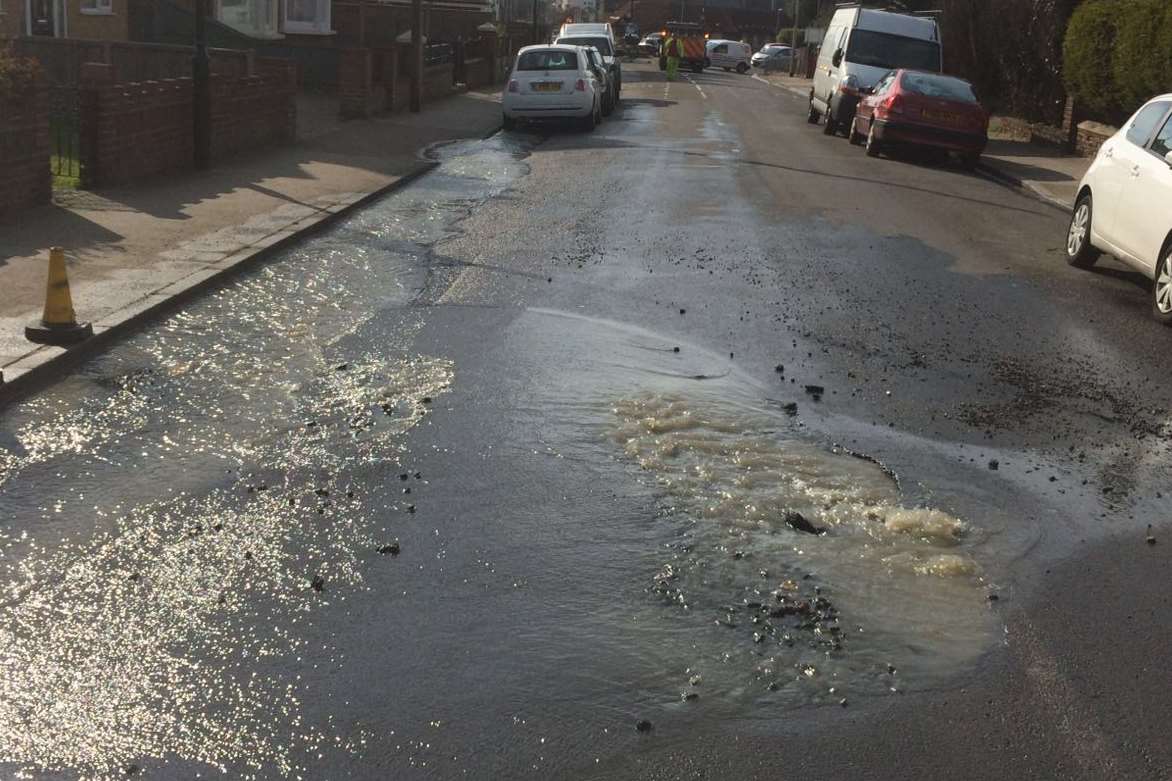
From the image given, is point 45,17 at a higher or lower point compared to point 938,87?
higher

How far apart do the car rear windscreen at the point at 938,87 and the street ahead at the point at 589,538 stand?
13.1 metres

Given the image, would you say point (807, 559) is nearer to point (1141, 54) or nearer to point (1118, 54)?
point (1141, 54)

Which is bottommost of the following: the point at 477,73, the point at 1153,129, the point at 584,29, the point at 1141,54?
the point at 477,73

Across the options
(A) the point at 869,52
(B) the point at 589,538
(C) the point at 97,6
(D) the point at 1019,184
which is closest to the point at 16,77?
(B) the point at 589,538

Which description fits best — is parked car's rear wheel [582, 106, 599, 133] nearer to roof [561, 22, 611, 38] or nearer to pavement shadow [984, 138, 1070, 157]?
pavement shadow [984, 138, 1070, 157]

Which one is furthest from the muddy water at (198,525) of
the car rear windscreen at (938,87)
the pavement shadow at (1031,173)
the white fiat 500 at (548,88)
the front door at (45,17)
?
the front door at (45,17)

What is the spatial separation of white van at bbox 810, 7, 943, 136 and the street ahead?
17460 mm

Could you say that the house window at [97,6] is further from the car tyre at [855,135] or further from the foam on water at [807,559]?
the foam on water at [807,559]

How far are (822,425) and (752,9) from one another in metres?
129

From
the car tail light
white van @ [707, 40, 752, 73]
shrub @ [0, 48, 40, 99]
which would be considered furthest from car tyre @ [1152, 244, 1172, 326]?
white van @ [707, 40, 752, 73]

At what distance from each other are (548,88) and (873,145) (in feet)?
20.3

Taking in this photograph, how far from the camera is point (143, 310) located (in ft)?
29.9

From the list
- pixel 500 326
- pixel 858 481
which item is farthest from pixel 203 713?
pixel 500 326

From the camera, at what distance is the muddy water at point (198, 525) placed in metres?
4.06
